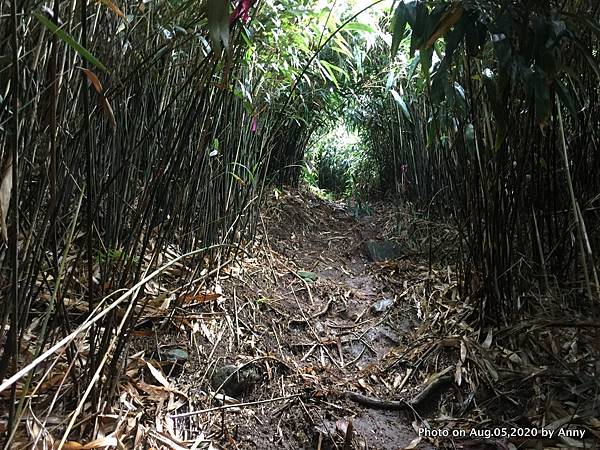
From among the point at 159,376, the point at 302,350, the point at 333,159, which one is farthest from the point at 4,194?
the point at 333,159

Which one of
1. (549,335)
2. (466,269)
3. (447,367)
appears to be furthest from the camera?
(466,269)

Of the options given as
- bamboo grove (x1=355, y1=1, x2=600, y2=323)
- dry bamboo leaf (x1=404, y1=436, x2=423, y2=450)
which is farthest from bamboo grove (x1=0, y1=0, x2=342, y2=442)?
dry bamboo leaf (x1=404, y1=436, x2=423, y2=450)

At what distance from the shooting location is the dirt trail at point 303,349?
93 cm

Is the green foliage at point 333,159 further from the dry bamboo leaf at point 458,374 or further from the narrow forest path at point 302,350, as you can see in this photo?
the dry bamboo leaf at point 458,374

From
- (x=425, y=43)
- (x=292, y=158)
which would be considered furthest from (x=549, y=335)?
(x=292, y=158)

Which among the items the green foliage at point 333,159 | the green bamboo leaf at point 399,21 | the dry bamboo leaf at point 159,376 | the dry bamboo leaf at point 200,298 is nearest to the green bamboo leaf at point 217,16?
the green bamboo leaf at point 399,21

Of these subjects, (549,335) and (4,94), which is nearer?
(4,94)

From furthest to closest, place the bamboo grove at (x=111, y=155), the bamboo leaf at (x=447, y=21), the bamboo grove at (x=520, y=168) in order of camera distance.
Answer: the bamboo grove at (x=520, y=168)
the bamboo leaf at (x=447, y=21)
the bamboo grove at (x=111, y=155)

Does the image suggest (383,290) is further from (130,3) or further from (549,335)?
(130,3)

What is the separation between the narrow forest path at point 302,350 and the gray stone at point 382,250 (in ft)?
0.35

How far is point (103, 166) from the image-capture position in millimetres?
1088

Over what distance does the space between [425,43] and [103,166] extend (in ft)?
2.66

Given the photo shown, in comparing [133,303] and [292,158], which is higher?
[292,158]

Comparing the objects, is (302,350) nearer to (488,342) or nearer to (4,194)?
(488,342)
